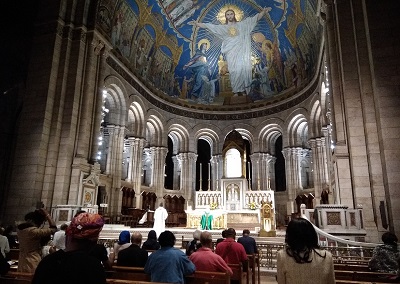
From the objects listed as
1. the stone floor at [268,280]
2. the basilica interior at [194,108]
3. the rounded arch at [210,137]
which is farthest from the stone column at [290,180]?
the stone floor at [268,280]

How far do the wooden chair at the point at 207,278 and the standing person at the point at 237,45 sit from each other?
23.1 meters

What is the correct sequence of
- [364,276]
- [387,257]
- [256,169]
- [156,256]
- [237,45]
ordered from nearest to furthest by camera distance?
[156,256], [364,276], [387,257], [256,169], [237,45]

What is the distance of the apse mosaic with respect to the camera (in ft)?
68.4

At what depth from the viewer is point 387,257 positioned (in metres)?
4.18

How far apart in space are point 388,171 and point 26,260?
9721mm

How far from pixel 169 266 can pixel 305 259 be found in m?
1.80

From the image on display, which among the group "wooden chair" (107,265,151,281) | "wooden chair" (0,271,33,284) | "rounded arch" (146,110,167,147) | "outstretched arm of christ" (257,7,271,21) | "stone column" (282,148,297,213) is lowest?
"wooden chair" (107,265,151,281)

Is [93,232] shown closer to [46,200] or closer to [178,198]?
[46,200]

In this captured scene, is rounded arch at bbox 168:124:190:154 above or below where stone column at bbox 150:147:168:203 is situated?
above

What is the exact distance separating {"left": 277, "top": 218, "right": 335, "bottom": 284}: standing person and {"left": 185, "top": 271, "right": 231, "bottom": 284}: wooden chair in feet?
4.35

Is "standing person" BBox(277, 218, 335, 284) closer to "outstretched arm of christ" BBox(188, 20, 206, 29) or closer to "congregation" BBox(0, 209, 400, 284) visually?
"congregation" BBox(0, 209, 400, 284)

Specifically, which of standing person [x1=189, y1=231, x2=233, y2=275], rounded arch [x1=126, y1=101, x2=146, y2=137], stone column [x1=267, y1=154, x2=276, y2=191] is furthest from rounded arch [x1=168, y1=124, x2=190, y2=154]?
Result: standing person [x1=189, y1=231, x2=233, y2=275]

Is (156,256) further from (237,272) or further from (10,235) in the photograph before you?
(10,235)

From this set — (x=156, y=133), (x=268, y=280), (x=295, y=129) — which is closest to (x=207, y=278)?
(x=268, y=280)
